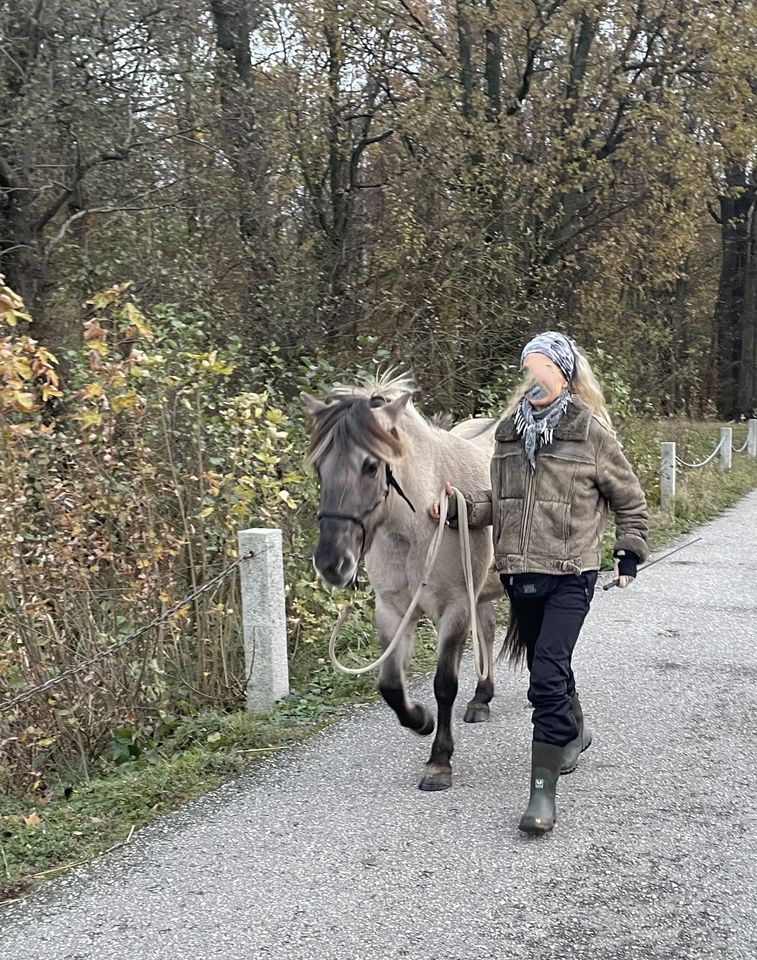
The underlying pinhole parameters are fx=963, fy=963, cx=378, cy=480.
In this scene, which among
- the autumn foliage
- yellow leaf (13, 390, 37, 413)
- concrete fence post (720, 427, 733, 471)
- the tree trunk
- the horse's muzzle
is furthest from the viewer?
the tree trunk

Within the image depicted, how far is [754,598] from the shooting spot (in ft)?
27.0

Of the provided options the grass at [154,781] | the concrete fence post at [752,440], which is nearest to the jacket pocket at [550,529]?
the grass at [154,781]

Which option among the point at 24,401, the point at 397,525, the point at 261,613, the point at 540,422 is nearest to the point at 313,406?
the point at 397,525

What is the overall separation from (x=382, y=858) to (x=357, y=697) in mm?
2061

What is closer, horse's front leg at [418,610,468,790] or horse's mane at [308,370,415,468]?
horse's mane at [308,370,415,468]

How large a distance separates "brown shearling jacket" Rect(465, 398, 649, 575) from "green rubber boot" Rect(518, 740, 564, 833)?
74 cm

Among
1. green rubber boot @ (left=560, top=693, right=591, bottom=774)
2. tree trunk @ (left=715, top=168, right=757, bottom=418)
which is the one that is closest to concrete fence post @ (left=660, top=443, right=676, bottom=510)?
green rubber boot @ (left=560, top=693, right=591, bottom=774)

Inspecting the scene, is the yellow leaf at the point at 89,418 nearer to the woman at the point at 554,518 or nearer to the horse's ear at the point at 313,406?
the horse's ear at the point at 313,406

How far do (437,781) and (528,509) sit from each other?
4.36ft

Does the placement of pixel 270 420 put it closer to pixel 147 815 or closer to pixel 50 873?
pixel 147 815

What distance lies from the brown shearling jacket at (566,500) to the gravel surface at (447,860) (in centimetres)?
108

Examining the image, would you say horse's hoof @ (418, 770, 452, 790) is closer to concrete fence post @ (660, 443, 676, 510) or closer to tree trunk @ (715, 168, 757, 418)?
concrete fence post @ (660, 443, 676, 510)

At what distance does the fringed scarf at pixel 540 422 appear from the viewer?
158 inches

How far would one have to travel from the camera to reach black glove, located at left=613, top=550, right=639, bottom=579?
4.16 metres
